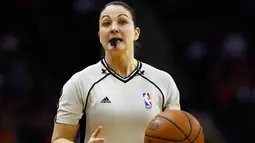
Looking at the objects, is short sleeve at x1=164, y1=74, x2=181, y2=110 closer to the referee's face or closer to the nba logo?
the nba logo

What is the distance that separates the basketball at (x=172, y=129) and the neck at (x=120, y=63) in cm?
49

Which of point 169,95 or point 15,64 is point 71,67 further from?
point 169,95

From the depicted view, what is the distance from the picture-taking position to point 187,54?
8.40 meters

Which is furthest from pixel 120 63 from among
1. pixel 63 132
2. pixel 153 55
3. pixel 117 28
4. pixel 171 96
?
pixel 153 55

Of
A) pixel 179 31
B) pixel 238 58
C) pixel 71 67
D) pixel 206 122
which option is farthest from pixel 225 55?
pixel 71 67

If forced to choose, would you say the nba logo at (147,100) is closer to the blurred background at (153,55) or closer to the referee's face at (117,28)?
the referee's face at (117,28)

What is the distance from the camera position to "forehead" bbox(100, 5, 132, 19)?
138 inches

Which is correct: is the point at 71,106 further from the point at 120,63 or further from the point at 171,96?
the point at 171,96

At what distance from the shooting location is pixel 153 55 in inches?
297

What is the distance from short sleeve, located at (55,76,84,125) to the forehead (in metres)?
0.49

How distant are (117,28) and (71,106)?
555 millimetres

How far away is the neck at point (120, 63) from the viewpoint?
3568 mm

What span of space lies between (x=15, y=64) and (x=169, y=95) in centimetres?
450

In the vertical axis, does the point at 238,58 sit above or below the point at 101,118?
above
